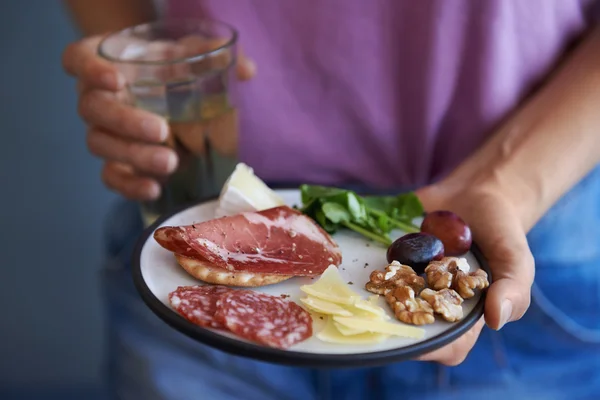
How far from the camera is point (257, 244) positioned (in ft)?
2.17

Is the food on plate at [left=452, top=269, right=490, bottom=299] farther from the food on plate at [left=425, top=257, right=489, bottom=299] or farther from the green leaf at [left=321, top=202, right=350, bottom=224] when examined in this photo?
the green leaf at [left=321, top=202, right=350, bottom=224]

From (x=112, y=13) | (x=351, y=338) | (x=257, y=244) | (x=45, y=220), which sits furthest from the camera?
(x=45, y=220)

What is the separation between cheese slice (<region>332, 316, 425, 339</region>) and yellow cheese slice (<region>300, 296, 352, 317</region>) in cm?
1

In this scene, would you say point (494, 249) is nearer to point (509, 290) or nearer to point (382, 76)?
point (509, 290)

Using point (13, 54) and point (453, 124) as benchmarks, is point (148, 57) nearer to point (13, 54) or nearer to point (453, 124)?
point (453, 124)

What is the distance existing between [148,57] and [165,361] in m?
0.38

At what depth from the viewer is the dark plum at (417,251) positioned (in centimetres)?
63

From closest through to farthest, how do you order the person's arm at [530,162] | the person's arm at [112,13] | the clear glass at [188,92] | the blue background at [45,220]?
the person's arm at [530,162]
the clear glass at [188,92]
the person's arm at [112,13]
the blue background at [45,220]

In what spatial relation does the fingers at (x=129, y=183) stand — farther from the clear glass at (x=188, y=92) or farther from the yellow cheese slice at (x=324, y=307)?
the yellow cheese slice at (x=324, y=307)

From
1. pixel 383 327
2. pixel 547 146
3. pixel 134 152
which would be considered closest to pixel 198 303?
pixel 383 327

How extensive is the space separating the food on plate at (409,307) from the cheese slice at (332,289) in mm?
30

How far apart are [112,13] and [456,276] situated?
0.72 meters

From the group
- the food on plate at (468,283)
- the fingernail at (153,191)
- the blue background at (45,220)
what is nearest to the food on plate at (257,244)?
the food on plate at (468,283)

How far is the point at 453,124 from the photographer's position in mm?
907
